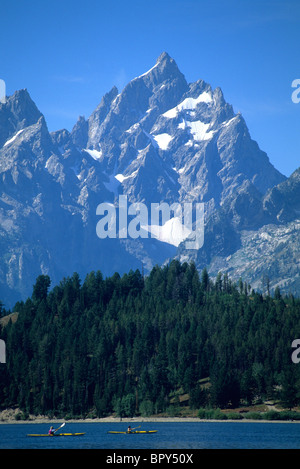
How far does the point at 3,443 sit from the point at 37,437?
1473cm
